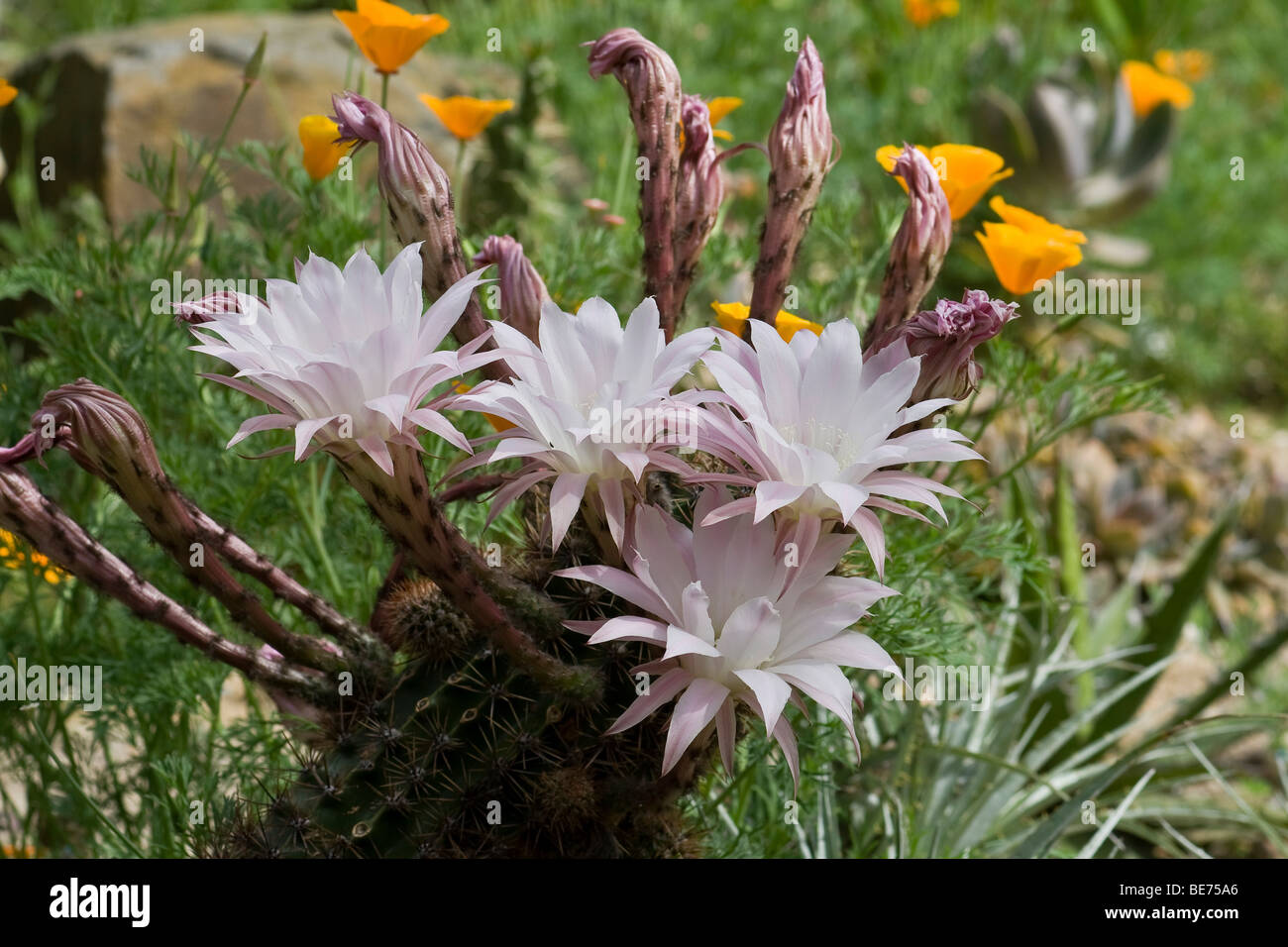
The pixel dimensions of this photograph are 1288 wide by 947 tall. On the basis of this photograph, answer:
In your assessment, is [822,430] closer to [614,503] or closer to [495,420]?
[614,503]

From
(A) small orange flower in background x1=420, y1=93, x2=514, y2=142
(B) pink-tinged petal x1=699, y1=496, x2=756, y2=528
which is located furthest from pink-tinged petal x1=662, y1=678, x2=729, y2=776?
(A) small orange flower in background x1=420, y1=93, x2=514, y2=142

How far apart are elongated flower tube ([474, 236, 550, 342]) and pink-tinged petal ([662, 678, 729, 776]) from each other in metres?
0.36

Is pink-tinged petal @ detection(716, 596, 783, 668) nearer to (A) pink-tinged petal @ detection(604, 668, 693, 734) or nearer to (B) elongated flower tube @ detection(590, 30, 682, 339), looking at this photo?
(A) pink-tinged petal @ detection(604, 668, 693, 734)

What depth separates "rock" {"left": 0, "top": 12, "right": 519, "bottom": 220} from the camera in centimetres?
310

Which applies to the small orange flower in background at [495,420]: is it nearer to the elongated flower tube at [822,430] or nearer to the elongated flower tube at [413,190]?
the elongated flower tube at [413,190]

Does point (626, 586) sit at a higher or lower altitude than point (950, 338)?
lower

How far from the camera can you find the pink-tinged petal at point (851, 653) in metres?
0.83

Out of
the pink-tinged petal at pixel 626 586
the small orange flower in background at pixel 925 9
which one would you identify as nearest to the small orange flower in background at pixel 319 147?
the pink-tinged petal at pixel 626 586

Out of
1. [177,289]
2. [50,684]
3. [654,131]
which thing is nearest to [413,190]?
[654,131]

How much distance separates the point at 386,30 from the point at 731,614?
83 cm

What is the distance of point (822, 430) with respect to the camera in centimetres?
89

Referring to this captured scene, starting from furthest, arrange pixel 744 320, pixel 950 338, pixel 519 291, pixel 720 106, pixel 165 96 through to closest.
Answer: pixel 165 96 → pixel 720 106 → pixel 744 320 → pixel 519 291 → pixel 950 338

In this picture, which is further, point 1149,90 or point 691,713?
point 1149,90
